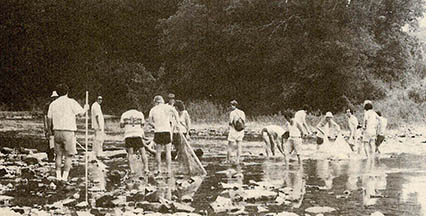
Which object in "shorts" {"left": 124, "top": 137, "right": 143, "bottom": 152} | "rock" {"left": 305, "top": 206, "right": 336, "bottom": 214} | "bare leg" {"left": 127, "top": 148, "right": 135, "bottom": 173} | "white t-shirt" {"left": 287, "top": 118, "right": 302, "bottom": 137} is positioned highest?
"white t-shirt" {"left": 287, "top": 118, "right": 302, "bottom": 137}

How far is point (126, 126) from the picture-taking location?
13.4 m

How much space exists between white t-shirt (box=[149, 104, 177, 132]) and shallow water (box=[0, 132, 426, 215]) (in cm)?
111

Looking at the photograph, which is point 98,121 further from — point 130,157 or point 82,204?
point 82,204

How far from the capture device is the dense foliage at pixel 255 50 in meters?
33.0

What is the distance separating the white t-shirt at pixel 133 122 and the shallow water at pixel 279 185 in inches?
37.6

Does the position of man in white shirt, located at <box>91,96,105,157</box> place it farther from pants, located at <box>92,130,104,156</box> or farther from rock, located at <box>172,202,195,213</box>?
rock, located at <box>172,202,195,213</box>

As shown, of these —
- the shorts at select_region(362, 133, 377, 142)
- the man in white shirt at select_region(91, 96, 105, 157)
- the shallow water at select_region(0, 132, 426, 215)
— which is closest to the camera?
the shallow water at select_region(0, 132, 426, 215)

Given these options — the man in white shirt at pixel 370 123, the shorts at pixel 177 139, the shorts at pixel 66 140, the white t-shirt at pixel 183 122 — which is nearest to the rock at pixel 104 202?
the shorts at pixel 66 140

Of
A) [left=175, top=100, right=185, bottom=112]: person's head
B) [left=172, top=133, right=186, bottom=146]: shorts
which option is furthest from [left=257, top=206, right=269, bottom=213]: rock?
[left=175, top=100, right=185, bottom=112]: person's head

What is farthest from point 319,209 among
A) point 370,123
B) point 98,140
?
point 98,140

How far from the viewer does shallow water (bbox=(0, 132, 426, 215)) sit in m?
9.91

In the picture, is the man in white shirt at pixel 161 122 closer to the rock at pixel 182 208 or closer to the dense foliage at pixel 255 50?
the rock at pixel 182 208

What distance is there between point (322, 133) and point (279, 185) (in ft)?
24.6

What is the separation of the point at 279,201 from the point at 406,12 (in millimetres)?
27723
